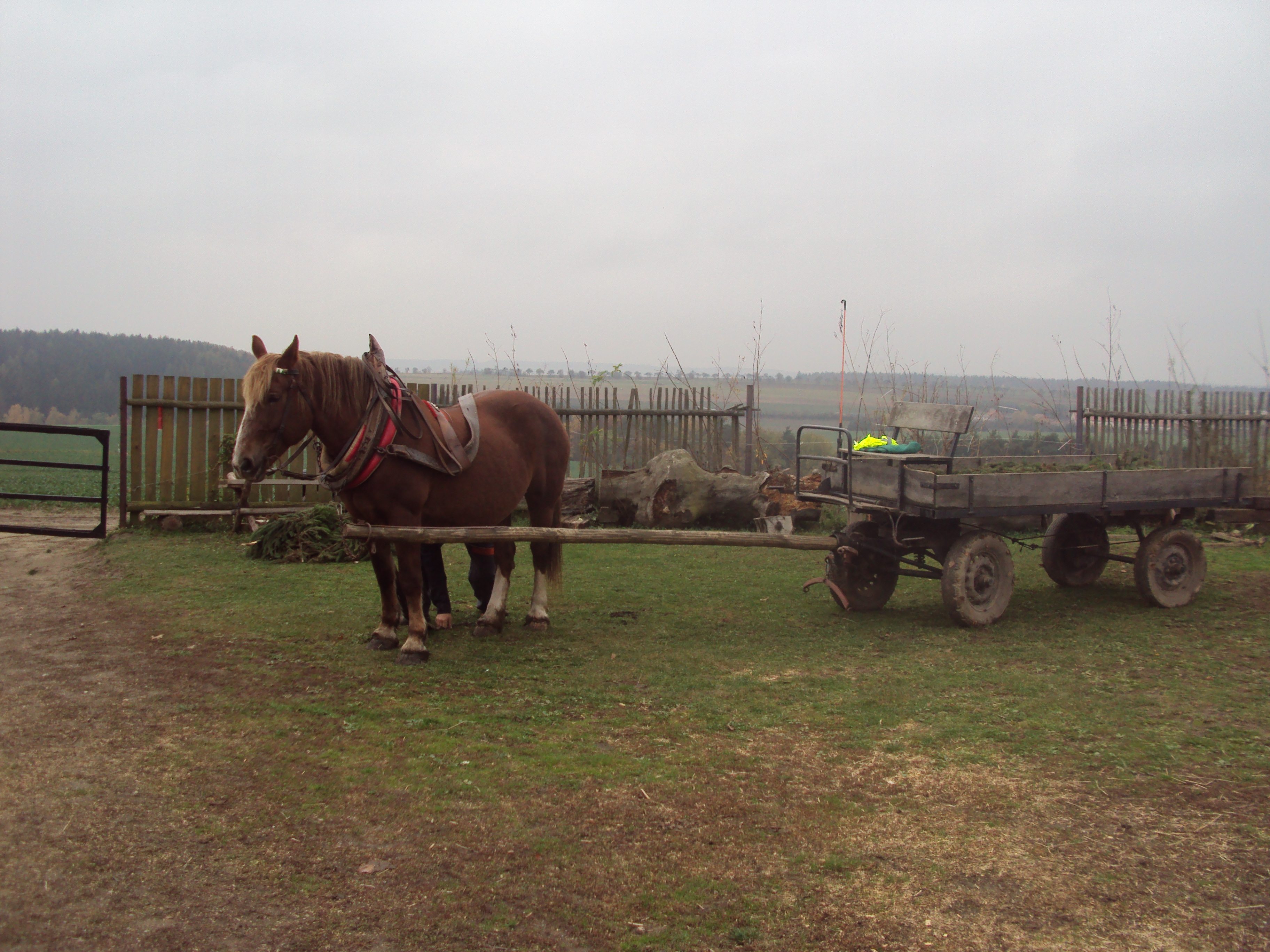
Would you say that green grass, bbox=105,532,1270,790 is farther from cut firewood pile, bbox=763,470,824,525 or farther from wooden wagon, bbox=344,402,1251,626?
cut firewood pile, bbox=763,470,824,525

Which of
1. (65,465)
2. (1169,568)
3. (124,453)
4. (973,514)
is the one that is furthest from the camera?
(124,453)

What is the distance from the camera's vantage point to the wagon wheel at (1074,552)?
25.1 ft

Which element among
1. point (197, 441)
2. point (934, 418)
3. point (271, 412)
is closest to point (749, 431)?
point (934, 418)

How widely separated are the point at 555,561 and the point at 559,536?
1.01 metres

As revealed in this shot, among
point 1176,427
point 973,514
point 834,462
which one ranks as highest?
point 1176,427

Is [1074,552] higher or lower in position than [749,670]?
higher

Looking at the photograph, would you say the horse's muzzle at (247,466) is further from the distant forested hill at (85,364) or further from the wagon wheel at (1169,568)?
the distant forested hill at (85,364)

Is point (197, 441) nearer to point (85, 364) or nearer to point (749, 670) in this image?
point (749, 670)

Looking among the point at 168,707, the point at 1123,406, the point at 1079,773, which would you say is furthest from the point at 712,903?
the point at 1123,406

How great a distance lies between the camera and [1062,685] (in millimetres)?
5168

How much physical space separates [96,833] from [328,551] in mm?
6098

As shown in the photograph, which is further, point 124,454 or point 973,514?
point 124,454

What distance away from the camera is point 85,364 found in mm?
22531

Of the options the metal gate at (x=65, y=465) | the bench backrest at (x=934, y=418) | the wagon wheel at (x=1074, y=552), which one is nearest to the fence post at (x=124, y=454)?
the metal gate at (x=65, y=465)
